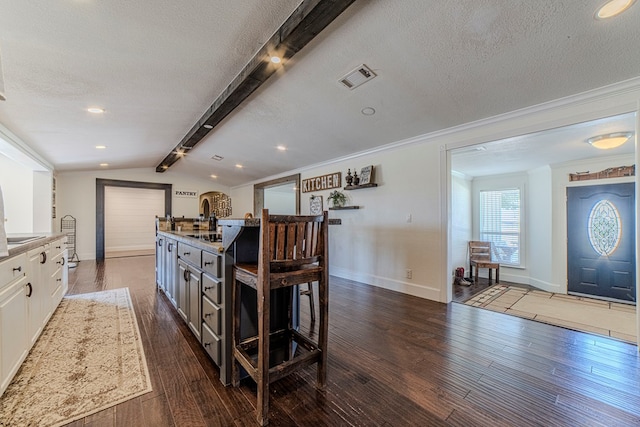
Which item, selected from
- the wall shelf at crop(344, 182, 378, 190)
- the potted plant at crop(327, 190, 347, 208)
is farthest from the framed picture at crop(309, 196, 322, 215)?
the wall shelf at crop(344, 182, 378, 190)

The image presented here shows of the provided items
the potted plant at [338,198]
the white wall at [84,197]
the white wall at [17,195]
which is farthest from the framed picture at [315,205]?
the white wall at [84,197]

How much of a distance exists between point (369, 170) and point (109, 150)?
5107 mm

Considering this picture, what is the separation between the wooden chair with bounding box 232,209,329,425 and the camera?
1.46 metres

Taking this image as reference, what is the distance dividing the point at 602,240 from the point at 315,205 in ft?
16.1

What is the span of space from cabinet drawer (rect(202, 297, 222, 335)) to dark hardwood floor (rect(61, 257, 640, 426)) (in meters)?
0.34

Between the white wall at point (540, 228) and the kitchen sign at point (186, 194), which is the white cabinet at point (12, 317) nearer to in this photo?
the white wall at point (540, 228)

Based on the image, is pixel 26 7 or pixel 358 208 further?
pixel 358 208

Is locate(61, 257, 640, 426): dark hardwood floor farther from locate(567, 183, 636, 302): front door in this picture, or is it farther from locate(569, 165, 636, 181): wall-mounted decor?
locate(569, 165, 636, 181): wall-mounted decor

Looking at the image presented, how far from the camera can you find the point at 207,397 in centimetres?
167

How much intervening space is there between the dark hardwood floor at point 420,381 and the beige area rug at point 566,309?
1.19 ft

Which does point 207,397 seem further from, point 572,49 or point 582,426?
point 572,49

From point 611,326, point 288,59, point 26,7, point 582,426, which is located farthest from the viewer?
point 611,326

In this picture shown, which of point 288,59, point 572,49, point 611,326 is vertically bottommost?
point 611,326

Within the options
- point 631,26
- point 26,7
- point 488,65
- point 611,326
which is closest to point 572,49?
point 631,26
